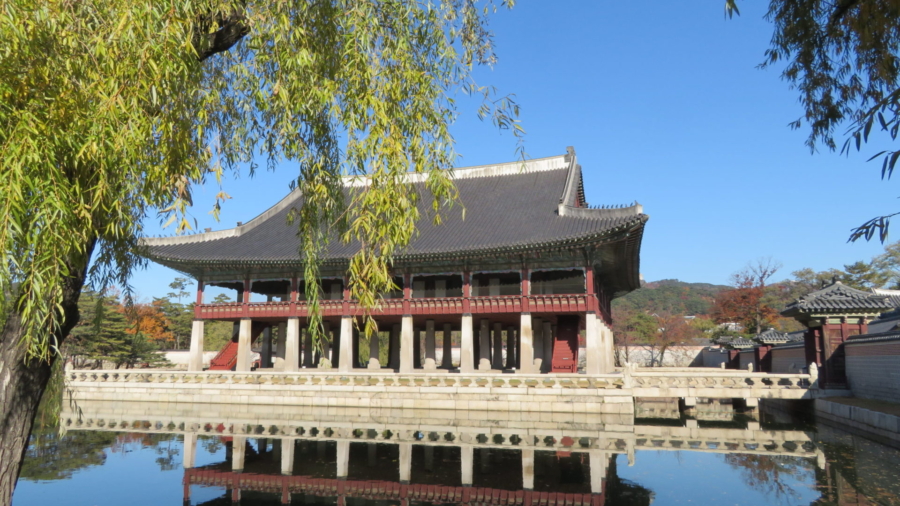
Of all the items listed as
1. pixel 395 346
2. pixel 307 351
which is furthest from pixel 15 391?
pixel 307 351

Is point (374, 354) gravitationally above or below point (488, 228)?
below

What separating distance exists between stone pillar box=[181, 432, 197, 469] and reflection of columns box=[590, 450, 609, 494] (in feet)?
25.2

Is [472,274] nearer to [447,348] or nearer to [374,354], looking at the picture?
[374,354]

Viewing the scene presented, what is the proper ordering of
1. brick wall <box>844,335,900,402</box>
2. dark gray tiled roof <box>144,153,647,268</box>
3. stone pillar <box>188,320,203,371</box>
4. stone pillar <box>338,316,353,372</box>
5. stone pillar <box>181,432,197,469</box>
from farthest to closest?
stone pillar <box>188,320,203,371</box>, stone pillar <box>338,316,353,372</box>, dark gray tiled roof <box>144,153,647,268</box>, brick wall <box>844,335,900,402</box>, stone pillar <box>181,432,197,469</box>

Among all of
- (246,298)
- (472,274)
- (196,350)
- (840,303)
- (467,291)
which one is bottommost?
(196,350)

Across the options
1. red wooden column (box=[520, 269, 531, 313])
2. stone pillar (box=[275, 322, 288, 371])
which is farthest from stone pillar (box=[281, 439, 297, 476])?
stone pillar (box=[275, 322, 288, 371])

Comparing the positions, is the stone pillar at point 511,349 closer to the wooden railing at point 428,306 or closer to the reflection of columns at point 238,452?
the wooden railing at point 428,306

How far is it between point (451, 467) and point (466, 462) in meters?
0.55

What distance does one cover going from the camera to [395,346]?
31500 mm

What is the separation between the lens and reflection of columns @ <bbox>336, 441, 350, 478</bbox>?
1089 centimetres

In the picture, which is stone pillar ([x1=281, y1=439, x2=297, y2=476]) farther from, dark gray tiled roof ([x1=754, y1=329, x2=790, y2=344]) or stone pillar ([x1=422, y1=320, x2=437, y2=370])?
dark gray tiled roof ([x1=754, y1=329, x2=790, y2=344])

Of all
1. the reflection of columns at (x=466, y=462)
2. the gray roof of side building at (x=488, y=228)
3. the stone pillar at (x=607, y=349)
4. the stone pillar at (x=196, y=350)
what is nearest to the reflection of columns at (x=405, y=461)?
the reflection of columns at (x=466, y=462)

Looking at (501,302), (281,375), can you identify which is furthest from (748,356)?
(281,375)

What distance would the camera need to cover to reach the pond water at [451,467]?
30.2 ft
